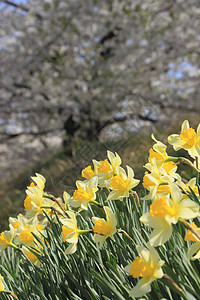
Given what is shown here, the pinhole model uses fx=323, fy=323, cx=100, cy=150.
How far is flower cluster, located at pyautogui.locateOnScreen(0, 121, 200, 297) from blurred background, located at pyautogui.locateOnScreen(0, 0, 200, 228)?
5.71 m

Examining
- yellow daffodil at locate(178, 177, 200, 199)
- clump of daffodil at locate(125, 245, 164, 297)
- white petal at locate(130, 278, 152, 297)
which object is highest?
yellow daffodil at locate(178, 177, 200, 199)

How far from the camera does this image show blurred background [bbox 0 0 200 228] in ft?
25.6

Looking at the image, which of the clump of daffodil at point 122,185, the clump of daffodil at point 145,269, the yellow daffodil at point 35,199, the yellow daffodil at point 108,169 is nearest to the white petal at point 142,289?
the clump of daffodil at point 145,269

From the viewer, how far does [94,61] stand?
27.0ft

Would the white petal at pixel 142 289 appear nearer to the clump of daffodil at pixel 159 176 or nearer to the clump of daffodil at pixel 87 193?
the clump of daffodil at pixel 159 176

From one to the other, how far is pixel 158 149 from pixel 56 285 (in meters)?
0.68

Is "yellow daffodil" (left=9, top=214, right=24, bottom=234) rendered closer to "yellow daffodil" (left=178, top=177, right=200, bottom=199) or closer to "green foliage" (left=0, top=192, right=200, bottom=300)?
"green foliage" (left=0, top=192, right=200, bottom=300)

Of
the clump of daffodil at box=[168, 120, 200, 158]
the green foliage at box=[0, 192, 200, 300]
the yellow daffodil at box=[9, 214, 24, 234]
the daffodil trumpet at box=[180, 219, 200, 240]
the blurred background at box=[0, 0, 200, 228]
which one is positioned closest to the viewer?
the daffodil trumpet at box=[180, 219, 200, 240]

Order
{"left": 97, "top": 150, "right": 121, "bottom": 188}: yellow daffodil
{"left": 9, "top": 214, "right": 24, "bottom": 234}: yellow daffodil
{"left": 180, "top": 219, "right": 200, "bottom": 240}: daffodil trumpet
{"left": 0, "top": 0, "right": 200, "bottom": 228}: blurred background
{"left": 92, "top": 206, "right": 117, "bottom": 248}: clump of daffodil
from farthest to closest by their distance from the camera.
A: {"left": 0, "top": 0, "right": 200, "bottom": 228}: blurred background → {"left": 9, "top": 214, "right": 24, "bottom": 234}: yellow daffodil → {"left": 97, "top": 150, "right": 121, "bottom": 188}: yellow daffodil → {"left": 92, "top": 206, "right": 117, "bottom": 248}: clump of daffodil → {"left": 180, "top": 219, "right": 200, "bottom": 240}: daffodil trumpet

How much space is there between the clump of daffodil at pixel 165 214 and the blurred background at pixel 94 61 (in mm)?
6111

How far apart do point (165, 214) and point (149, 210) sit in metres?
0.27

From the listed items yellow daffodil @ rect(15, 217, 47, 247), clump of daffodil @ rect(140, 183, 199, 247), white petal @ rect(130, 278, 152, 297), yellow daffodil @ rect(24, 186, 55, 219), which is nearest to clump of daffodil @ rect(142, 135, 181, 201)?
clump of daffodil @ rect(140, 183, 199, 247)

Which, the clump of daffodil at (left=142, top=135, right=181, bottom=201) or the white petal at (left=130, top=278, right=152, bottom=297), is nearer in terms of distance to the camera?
the white petal at (left=130, top=278, right=152, bottom=297)

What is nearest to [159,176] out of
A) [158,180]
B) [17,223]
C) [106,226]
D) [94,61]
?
[158,180]
